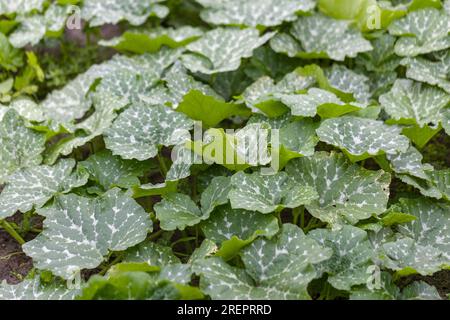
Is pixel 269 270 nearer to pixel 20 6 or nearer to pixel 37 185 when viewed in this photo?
pixel 37 185

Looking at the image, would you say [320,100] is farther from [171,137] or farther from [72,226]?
[72,226]

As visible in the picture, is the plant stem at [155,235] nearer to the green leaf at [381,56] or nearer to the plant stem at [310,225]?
the plant stem at [310,225]

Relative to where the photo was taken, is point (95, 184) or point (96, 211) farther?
point (95, 184)

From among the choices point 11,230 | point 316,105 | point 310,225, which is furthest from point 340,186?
point 11,230

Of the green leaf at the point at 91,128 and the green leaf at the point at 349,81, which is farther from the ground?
the green leaf at the point at 349,81

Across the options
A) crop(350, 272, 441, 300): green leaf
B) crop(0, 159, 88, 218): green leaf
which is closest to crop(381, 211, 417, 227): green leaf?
crop(350, 272, 441, 300): green leaf

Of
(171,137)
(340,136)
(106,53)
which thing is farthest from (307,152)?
(106,53)

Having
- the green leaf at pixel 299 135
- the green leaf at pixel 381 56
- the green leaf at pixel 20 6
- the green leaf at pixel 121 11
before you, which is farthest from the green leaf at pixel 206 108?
the green leaf at pixel 20 6
